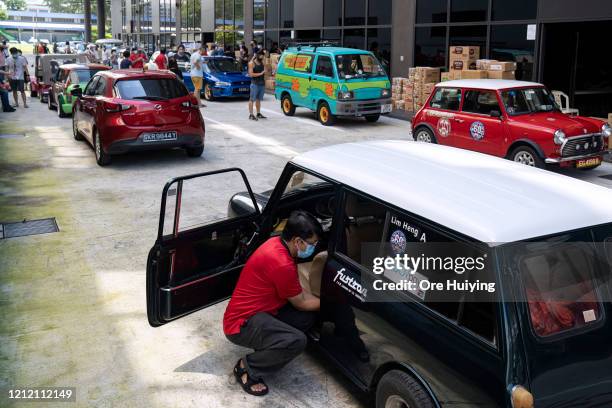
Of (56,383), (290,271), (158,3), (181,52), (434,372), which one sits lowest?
(56,383)

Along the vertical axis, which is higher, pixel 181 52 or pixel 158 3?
pixel 158 3

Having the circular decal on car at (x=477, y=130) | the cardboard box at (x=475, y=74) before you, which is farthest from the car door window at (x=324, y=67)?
the circular decal on car at (x=477, y=130)

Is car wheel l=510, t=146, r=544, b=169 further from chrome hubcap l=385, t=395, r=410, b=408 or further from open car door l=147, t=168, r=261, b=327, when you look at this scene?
chrome hubcap l=385, t=395, r=410, b=408

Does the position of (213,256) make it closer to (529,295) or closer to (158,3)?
(529,295)

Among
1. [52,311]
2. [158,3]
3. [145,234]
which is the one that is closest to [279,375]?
[52,311]

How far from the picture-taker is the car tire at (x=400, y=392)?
3.17 meters

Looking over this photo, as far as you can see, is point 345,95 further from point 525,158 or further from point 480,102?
point 525,158

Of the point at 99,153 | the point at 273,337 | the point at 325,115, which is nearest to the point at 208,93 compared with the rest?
the point at 325,115

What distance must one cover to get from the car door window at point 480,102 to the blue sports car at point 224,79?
1223 cm

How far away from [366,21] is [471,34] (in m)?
5.32

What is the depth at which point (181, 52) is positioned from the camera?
1016 inches

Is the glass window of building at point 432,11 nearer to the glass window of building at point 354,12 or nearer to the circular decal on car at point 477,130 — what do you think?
the glass window of building at point 354,12

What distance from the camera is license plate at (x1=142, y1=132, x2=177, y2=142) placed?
10.8m

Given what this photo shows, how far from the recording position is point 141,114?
35.0 feet
